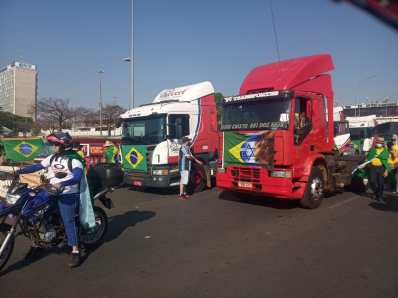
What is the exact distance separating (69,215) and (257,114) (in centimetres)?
489

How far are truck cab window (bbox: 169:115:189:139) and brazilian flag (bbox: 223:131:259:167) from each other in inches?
77.3

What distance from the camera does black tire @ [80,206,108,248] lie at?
201 inches

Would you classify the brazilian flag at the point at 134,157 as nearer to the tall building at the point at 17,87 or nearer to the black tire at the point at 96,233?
the black tire at the point at 96,233

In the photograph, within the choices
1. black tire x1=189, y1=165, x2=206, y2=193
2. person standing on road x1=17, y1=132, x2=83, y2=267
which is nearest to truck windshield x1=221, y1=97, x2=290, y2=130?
black tire x1=189, y1=165, x2=206, y2=193

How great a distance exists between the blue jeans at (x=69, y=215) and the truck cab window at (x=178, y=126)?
547cm

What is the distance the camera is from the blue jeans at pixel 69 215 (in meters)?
4.52

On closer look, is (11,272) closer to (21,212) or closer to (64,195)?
(21,212)

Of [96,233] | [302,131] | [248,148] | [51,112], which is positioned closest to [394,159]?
[302,131]

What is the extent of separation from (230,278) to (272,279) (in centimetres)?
50

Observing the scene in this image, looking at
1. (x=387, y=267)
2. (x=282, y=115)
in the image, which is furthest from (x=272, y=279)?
(x=282, y=115)

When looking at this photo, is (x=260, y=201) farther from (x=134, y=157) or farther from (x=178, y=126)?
(x=134, y=157)

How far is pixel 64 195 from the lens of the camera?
14.8ft

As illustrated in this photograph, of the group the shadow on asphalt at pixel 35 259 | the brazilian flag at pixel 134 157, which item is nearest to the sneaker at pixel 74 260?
the shadow on asphalt at pixel 35 259

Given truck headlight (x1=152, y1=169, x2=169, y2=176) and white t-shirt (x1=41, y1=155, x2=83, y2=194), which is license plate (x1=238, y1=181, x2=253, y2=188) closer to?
truck headlight (x1=152, y1=169, x2=169, y2=176)
